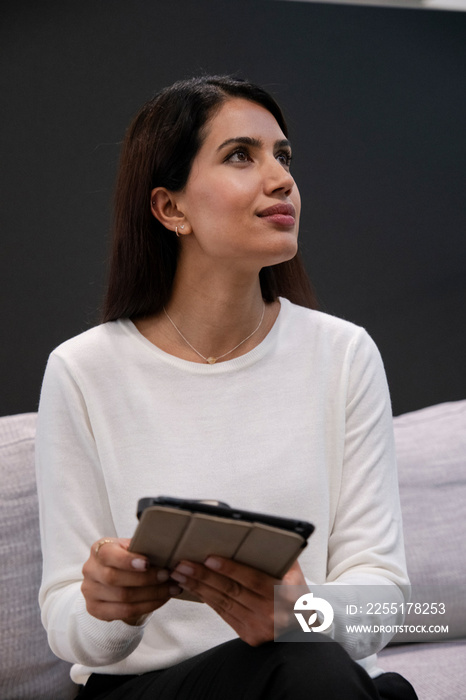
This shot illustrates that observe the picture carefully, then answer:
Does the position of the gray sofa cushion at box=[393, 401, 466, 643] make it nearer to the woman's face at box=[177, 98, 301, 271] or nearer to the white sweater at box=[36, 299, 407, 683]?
the white sweater at box=[36, 299, 407, 683]

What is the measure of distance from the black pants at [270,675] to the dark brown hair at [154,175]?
0.69m

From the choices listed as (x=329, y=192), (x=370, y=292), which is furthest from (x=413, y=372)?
(x=329, y=192)

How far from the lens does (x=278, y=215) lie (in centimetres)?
143

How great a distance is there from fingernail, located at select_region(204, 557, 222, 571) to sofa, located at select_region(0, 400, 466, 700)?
733mm

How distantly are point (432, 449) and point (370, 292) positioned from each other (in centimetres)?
72

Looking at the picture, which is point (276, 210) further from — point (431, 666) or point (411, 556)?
point (431, 666)

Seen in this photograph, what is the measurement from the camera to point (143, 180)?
1.57 m

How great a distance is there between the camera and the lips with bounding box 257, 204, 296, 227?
1.42 meters

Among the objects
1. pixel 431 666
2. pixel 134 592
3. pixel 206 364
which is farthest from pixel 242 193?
pixel 431 666

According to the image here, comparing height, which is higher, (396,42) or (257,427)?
(396,42)

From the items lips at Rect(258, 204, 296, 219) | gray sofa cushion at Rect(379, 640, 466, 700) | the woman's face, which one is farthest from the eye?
gray sofa cushion at Rect(379, 640, 466, 700)

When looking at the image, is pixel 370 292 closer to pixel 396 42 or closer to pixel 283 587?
pixel 396 42

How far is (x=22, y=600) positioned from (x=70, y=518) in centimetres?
32

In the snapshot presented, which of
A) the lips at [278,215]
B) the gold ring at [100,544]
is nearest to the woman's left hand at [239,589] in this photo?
the gold ring at [100,544]
